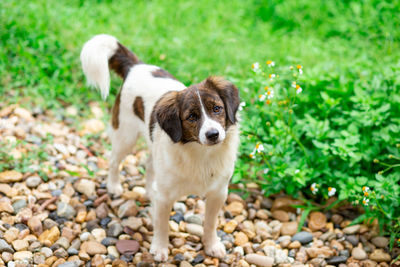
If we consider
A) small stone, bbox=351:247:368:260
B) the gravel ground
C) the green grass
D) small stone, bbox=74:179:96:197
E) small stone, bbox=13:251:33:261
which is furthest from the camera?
the green grass

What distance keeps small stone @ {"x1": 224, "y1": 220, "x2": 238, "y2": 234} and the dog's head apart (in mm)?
1185

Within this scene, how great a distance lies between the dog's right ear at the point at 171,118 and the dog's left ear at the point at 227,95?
29 cm

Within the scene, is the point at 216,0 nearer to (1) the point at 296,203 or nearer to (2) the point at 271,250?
(1) the point at 296,203

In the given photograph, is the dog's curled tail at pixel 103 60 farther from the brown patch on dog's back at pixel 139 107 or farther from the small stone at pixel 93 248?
the small stone at pixel 93 248

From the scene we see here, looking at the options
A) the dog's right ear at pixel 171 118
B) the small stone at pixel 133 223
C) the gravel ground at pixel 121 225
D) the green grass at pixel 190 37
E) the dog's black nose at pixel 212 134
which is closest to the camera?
the dog's black nose at pixel 212 134

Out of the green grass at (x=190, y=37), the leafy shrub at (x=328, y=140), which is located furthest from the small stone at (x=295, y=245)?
the green grass at (x=190, y=37)

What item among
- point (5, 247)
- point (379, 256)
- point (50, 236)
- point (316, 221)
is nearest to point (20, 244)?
point (5, 247)

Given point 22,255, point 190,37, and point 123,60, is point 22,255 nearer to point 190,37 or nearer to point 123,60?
point 123,60

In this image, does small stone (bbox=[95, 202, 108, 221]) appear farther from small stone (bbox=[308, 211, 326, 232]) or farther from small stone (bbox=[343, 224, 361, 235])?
small stone (bbox=[343, 224, 361, 235])

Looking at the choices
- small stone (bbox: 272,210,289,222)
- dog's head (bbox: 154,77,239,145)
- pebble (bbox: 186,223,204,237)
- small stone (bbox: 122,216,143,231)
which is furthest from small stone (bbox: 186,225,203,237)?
dog's head (bbox: 154,77,239,145)

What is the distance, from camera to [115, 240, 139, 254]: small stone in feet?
12.3

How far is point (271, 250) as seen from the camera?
387cm

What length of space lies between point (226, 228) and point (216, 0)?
4946 mm

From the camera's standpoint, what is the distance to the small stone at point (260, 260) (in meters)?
3.72
